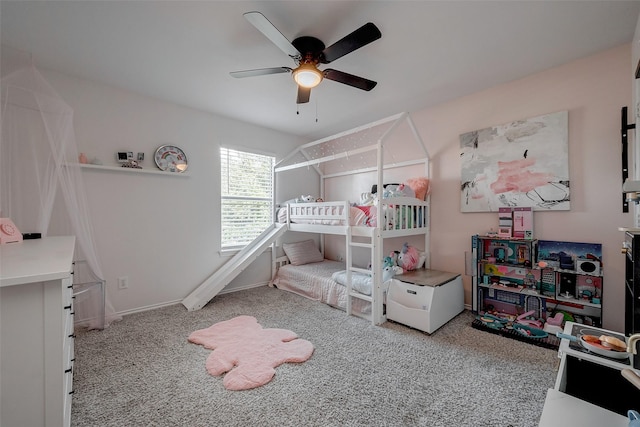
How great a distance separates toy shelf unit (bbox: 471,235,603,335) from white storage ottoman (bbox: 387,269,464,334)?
25 cm

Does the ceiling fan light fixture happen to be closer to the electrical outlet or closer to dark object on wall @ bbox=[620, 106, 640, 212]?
dark object on wall @ bbox=[620, 106, 640, 212]

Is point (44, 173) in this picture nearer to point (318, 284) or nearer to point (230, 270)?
point (230, 270)

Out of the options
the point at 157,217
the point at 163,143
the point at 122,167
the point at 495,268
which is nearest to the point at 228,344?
the point at 157,217

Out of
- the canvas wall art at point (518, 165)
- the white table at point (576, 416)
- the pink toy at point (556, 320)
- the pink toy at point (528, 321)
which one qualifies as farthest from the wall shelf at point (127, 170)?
the pink toy at point (556, 320)

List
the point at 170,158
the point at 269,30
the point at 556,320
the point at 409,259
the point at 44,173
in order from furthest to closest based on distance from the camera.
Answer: the point at 170,158 → the point at 409,259 → the point at 556,320 → the point at 44,173 → the point at 269,30

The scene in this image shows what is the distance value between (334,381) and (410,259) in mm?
1692

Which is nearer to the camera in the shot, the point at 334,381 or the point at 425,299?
the point at 334,381

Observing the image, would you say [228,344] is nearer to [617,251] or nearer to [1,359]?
[1,359]

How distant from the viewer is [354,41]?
1596 mm

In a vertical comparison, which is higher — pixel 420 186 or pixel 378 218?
pixel 420 186

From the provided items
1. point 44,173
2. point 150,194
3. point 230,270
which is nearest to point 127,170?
point 150,194

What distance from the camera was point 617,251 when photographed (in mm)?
2117

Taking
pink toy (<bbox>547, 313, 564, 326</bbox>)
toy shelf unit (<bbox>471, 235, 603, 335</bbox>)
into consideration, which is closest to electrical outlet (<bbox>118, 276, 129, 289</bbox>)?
toy shelf unit (<bbox>471, 235, 603, 335</bbox>)

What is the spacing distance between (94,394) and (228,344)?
0.85 m
